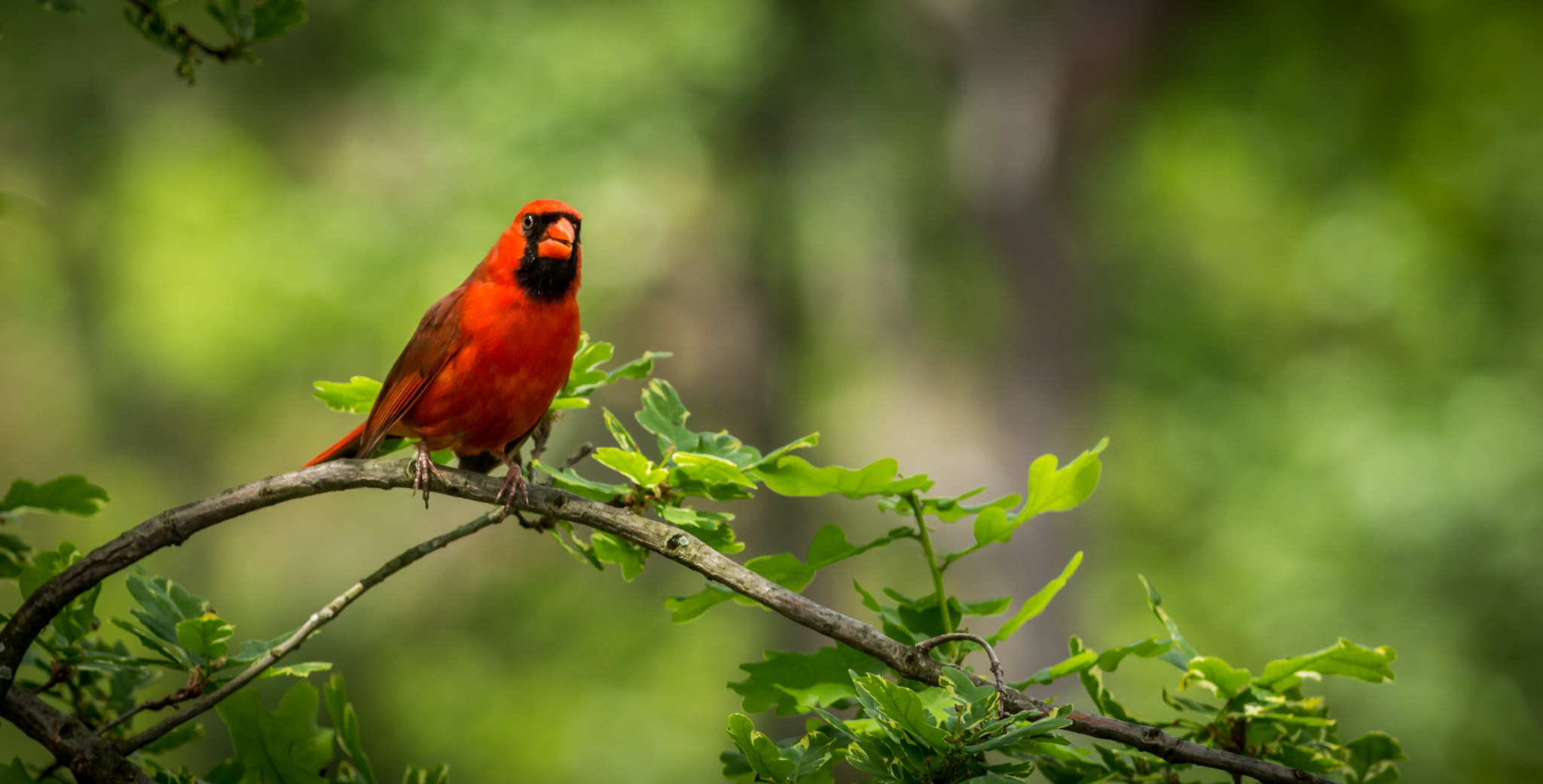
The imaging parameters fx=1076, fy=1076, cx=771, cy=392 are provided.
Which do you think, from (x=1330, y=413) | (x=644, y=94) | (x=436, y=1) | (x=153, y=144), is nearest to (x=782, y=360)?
(x=644, y=94)

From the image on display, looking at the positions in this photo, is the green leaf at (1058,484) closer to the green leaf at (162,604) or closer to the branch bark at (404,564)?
the branch bark at (404,564)

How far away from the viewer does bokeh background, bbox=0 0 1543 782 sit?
7.92 m

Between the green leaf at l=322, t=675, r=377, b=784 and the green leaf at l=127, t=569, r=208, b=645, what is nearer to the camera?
the green leaf at l=127, t=569, r=208, b=645

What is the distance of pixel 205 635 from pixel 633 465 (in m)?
0.64

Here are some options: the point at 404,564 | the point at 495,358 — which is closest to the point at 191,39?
the point at 495,358

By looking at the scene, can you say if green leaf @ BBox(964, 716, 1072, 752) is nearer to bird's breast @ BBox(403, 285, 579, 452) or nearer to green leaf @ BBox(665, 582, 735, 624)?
green leaf @ BBox(665, 582, 735, 624)

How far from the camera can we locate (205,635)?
1.50 metres

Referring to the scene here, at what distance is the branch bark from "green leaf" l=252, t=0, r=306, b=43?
0.81 meters

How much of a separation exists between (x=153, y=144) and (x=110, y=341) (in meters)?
2.08

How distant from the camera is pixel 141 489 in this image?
10945 mm

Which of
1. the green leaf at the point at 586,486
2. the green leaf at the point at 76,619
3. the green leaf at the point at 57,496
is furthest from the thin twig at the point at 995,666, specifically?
the green leaf at the point at 57,496

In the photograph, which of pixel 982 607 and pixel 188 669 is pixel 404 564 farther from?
pixel 982 607

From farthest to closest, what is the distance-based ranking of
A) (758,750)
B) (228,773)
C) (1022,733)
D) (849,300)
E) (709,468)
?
(849,300) < (228,773) < (709,468) < (758,750) < (1022,733)

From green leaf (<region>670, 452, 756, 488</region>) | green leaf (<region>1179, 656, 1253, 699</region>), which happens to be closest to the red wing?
green leaf (<region>670, 452, 756, 488</region>)
